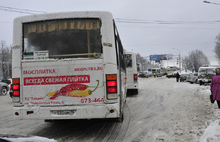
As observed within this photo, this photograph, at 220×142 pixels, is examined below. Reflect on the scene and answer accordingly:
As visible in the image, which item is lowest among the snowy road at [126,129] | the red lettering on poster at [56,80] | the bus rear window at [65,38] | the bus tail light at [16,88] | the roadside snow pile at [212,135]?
the snowy road at [126,129]

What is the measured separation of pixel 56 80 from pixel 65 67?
0.37m

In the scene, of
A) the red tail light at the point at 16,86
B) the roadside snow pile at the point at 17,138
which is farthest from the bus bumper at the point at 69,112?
the roadside snow pile at the point at 17,138

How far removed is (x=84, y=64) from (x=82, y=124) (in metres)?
2.53

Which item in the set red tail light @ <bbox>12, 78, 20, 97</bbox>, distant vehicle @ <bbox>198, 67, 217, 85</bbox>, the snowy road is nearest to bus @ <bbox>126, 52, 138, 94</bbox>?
the snowy road

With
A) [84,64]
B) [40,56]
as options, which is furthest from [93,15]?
[40,56]

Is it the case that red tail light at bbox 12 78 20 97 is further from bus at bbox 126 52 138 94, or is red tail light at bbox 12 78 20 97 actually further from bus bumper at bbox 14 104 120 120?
bus at bbox 126 52 138 94

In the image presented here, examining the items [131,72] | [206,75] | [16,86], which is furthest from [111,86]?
[206,75]

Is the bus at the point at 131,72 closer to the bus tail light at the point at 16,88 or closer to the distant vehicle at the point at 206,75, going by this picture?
the bus tail light at the point at 16,88

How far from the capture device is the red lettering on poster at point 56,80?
4730 millimetres

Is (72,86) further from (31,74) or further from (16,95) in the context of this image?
(16,95)

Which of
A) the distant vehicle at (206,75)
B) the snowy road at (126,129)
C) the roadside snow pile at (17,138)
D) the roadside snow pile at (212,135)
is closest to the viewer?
the roadside snow pile at (17,138)

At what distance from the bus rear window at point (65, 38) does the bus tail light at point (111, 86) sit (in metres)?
0.58

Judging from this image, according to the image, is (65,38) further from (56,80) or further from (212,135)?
(212,135)

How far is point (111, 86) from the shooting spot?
15.6 ft
